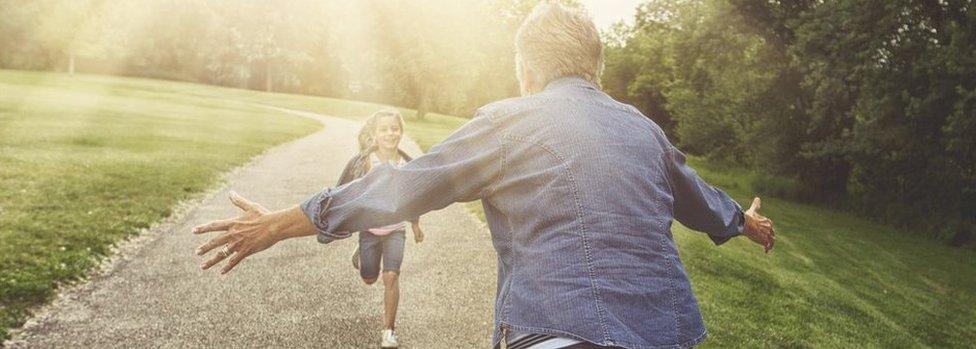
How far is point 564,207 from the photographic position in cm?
170

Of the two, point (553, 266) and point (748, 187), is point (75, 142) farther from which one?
point (748, 187)

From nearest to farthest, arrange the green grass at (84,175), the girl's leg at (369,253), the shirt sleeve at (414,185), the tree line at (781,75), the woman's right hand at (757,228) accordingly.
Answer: the shirt sleeve at (414,185) < the woman's right hand at (757,228) < the girl's leg at (369,253) < the green grass at (84,175) < the tree line at (781,75)

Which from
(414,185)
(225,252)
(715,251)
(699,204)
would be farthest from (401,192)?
(715,251)

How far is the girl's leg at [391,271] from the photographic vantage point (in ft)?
16.8

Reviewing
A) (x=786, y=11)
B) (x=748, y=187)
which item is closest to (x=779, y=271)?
(x=786, y=11)

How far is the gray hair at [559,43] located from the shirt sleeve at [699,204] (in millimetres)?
412

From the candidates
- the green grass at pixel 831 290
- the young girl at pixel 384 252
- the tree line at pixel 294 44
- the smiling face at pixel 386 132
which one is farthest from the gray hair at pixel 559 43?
the tree line at pixel 294 44

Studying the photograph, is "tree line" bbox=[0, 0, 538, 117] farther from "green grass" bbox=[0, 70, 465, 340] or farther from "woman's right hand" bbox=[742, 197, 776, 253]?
"woman's right hand" bbox=[742, 197, 776, 253]

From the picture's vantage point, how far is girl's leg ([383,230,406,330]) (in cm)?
511

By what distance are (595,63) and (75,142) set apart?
70.2 ft

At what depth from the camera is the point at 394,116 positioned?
5797mm

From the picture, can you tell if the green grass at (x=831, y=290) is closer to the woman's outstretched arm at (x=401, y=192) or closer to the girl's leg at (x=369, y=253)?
the girl's leg at (x=369, y=253)

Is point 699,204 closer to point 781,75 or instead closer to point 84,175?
point 84,175

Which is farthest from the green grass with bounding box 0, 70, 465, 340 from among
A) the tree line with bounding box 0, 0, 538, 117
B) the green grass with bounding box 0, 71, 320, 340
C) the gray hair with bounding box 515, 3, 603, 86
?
the tree line with bounding box 0, 0, 538, 117
